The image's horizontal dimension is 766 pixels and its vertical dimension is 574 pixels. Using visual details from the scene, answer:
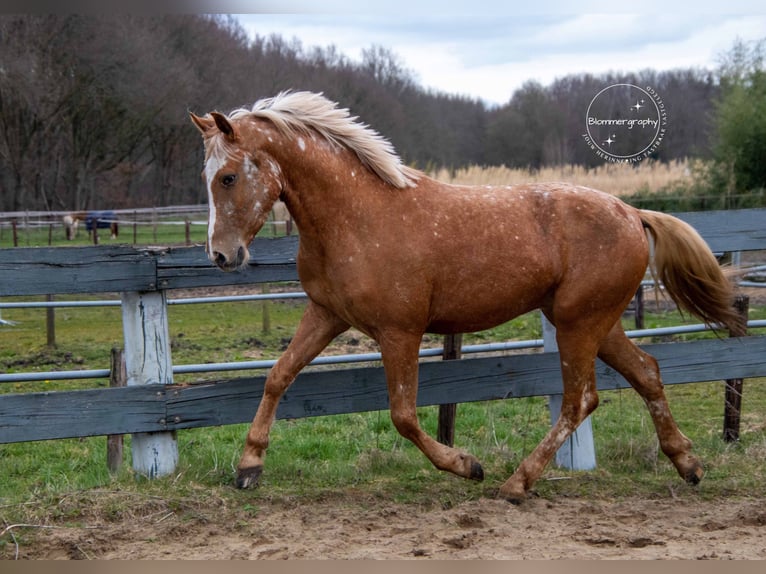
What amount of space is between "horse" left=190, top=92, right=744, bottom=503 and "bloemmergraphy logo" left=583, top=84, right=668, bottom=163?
3250 mm

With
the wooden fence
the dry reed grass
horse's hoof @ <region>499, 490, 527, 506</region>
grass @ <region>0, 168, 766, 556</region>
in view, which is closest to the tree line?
the dry reed grass

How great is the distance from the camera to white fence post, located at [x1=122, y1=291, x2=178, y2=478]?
450 centimetres

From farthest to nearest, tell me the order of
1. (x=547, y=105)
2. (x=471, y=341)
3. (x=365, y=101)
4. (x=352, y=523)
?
1. (x=365, y=101)
2. (x=547, y=105)
3. (x=471, y=341)
4. (x=352, y=523)

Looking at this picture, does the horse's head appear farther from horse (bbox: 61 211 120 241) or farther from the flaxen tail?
horse (bbox: 61 211 120 241)

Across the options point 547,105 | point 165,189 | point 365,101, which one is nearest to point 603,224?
point 547,105

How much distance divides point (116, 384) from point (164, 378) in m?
0.64

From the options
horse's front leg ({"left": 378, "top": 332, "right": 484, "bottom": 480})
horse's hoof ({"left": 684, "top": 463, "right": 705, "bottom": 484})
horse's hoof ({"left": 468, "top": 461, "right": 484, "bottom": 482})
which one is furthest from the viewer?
horse's hoof ({"left": 684, "top": 463, "right": 705, "bottom": 484})

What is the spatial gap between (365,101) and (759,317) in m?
25.1

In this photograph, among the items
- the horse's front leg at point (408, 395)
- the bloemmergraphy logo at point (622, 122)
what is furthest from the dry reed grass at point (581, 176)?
the horse's front leg at point (408, 395)

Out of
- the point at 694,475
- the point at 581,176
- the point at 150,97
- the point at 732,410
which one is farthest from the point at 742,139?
the point at 150,97

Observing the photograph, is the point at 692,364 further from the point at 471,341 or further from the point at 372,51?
the point at 372,51

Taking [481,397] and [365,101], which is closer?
[481,397]

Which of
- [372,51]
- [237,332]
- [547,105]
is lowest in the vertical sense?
[237,332]

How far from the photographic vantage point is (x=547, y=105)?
57.6ft
